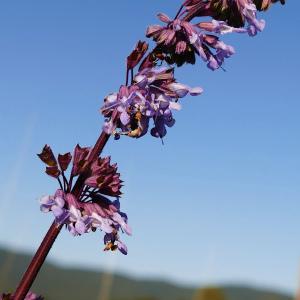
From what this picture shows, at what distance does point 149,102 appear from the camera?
17.4 feet

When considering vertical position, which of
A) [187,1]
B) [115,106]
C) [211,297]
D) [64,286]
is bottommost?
[115,106]

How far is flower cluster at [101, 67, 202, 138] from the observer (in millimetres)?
5188

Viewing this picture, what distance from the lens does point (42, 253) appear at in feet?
15.9

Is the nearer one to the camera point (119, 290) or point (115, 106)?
point (115, 106)

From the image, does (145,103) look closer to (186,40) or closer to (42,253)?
(186,40)

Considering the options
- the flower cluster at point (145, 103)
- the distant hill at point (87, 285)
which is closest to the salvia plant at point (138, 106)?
the flower cluster at point (145, 103)

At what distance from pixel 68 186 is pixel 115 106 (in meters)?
0.65

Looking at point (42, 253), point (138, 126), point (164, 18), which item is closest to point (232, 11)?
point (164, 18)

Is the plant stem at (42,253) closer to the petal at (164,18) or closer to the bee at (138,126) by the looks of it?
the bee at (138,126)

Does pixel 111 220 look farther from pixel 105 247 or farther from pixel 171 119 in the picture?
pixel 171 119

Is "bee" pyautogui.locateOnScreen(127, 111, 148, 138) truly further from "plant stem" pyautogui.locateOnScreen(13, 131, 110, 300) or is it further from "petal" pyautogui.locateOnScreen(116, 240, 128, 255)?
"petal" pyautogui.locateOnScreen(116, 240, 128, 255)

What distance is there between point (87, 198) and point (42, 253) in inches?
25.3

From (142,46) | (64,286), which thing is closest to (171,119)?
(142,46)

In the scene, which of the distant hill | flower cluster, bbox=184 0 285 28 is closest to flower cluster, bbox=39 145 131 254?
flower cluster, bbox=184 0 285 28
